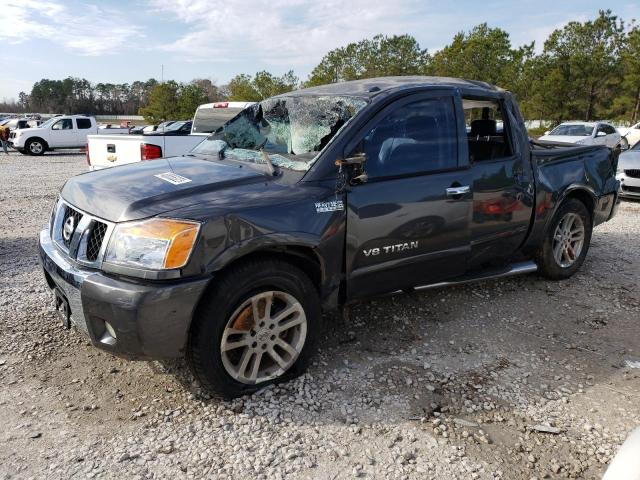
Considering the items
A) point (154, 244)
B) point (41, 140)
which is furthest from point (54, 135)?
point (154, 244)

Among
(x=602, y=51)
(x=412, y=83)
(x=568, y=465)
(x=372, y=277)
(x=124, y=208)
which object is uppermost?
(x=602, y=51)

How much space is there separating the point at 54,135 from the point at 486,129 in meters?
22.2

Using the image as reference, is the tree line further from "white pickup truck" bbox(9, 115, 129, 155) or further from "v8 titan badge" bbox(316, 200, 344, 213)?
"v8 titan badge" bbox(316, 200, 344, 213)

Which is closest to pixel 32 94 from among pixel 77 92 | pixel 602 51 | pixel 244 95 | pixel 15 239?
pixel 77 92

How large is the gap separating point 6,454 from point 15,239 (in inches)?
184

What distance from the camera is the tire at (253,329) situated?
2770 mm

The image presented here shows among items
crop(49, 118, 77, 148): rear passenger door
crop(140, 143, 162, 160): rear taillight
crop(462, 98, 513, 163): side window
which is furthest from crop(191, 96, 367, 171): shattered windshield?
crop(49, 118, 77, 148): rear passenger door

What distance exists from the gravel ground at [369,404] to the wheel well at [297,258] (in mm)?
653

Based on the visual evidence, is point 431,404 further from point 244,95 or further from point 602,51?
point 244,95

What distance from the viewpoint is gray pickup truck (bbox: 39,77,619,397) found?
2.66 m

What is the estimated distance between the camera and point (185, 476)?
2.41 metres

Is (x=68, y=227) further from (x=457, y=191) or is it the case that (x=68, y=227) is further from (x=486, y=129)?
(x=486, y=129)

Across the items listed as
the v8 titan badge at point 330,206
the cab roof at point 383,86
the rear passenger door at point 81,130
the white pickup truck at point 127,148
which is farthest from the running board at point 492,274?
the rear passenger door at point 81,130

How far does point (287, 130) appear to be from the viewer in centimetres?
368
